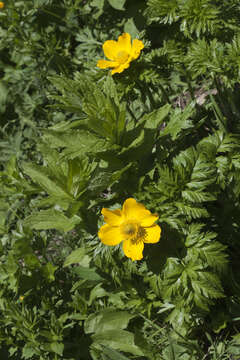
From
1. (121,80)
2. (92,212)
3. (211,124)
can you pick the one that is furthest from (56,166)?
(211,124)

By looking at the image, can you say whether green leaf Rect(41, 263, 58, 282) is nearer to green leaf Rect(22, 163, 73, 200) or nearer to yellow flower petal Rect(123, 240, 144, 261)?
green leaf Rect(22, 163, 73, 200)

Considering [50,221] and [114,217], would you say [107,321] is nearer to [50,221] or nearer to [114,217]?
[50,221]

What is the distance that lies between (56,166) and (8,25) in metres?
1.92

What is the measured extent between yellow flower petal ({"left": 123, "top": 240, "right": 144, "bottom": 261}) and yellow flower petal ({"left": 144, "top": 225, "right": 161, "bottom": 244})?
0.15 ft

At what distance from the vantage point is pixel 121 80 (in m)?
2.44

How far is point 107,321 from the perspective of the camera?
2.63 metres

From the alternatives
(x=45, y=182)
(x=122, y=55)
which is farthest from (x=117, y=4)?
(x=45, y=182)

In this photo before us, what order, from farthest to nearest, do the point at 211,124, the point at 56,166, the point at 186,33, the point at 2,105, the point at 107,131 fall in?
1. the point at 2,105
2. the point at 211,124
3. the point at 186,33
4. the point at 56,166
5. the point at 107,131

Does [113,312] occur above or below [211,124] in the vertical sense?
below

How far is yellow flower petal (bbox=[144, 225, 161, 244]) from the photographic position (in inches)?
80.8

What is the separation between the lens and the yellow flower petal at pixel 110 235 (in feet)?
6.90

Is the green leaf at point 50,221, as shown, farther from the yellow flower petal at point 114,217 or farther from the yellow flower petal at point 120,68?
the yellow flower petal at point 120,68

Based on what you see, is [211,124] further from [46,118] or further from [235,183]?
[46,118]

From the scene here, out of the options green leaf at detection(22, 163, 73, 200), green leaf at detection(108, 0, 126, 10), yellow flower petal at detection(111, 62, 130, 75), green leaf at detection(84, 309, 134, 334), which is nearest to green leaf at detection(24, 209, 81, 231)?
green leaf at detection(22, 163, 73, 200)
